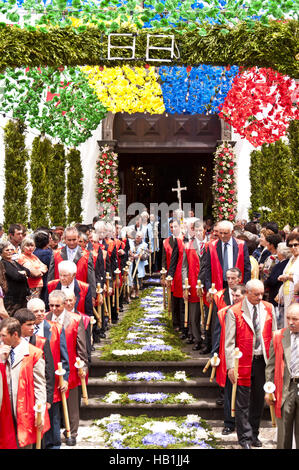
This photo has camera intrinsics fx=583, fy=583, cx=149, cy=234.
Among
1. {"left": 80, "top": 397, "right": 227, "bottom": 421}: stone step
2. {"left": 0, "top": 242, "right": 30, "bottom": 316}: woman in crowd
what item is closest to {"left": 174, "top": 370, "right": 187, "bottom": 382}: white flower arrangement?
{"left": 80, "top": 397, "right": 227, "bottom": 421}: stone step

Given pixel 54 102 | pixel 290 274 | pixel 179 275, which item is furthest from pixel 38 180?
pixel 290 274

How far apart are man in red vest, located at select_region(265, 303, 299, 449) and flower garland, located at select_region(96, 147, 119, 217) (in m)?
14.0

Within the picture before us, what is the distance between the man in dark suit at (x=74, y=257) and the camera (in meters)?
8.15

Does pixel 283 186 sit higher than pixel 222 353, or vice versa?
pixel 283 186

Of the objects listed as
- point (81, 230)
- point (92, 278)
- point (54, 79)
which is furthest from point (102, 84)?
point (92, 278)

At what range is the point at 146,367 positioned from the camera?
8648 millimetres

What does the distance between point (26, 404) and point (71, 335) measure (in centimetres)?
160

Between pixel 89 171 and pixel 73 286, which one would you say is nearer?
pixel 73 286

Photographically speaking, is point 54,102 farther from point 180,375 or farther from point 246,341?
point 246,341

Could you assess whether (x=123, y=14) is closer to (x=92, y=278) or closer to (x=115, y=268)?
(x=92, y=278)

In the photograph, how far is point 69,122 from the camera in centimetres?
1583
